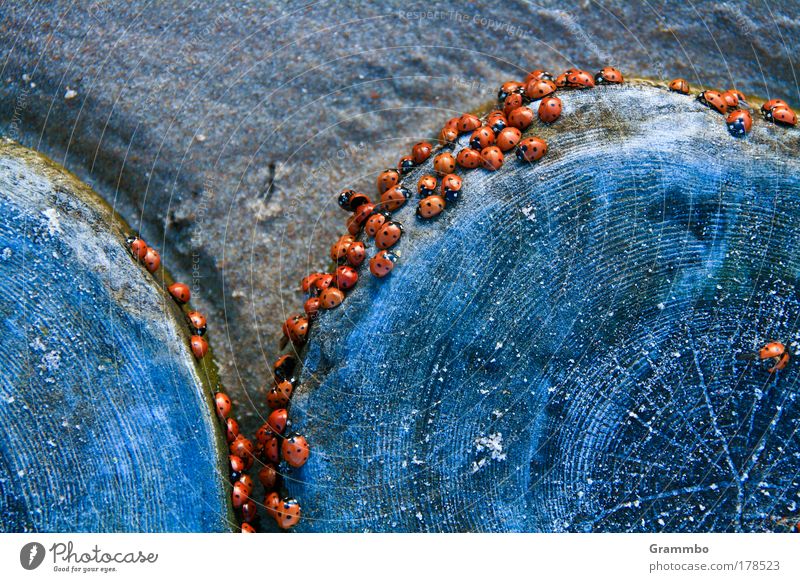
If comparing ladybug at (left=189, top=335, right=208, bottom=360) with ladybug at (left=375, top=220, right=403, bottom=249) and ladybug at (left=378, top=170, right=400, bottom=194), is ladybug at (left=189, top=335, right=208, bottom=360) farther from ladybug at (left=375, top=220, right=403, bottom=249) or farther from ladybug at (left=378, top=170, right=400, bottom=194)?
ladybug at (left=378, top=170, right=400, bottom=194)

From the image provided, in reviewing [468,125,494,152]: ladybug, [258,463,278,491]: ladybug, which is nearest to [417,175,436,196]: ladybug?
[468,125,494,152]: ladybug

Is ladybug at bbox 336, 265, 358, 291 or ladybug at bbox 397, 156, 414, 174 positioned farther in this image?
ladybug at bbox 397, 156, 414, 174

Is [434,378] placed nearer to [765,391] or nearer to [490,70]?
[765,391]

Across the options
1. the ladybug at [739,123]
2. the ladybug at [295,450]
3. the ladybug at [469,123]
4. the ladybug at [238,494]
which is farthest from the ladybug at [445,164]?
Answer: the ladybug at [238,494]

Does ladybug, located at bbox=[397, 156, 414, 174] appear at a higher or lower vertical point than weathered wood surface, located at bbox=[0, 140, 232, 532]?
higher

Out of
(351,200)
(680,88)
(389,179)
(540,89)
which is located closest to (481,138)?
(540,89)

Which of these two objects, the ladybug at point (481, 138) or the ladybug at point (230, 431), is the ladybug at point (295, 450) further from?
the ladybug at point (481, 138)
